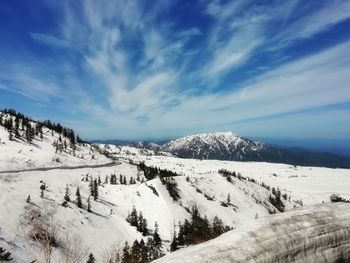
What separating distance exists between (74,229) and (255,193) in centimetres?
10656

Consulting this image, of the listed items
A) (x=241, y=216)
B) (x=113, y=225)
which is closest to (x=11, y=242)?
(x=113, y=225)

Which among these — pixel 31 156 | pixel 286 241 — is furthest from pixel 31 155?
pixel 286 241

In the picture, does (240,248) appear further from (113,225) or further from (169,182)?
(169,182)

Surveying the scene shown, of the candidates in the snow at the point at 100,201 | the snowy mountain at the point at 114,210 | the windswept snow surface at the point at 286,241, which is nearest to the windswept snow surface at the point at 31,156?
the snow at the point at 100,201

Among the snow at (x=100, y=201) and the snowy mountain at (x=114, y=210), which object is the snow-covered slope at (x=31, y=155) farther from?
the snowy mountain at (x=114, y=210)

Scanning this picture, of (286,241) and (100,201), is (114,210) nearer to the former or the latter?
(100,201)

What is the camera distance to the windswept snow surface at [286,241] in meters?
9.17

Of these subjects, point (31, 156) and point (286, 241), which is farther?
point (31, 156)

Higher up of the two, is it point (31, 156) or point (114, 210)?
point (31, 156)

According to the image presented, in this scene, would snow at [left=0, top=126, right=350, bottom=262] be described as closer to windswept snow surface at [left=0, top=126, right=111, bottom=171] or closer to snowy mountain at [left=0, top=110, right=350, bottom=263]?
windswept snow surface at [left=0, top=126, right=111, bottom=171]

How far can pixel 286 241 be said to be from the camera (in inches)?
413

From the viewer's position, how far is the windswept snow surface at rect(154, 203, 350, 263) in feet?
30.1

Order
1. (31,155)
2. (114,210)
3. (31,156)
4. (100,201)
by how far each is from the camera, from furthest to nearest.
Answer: (31,155)
(31,156)
(100,201)
(114,210)

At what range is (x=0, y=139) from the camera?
552 feet
